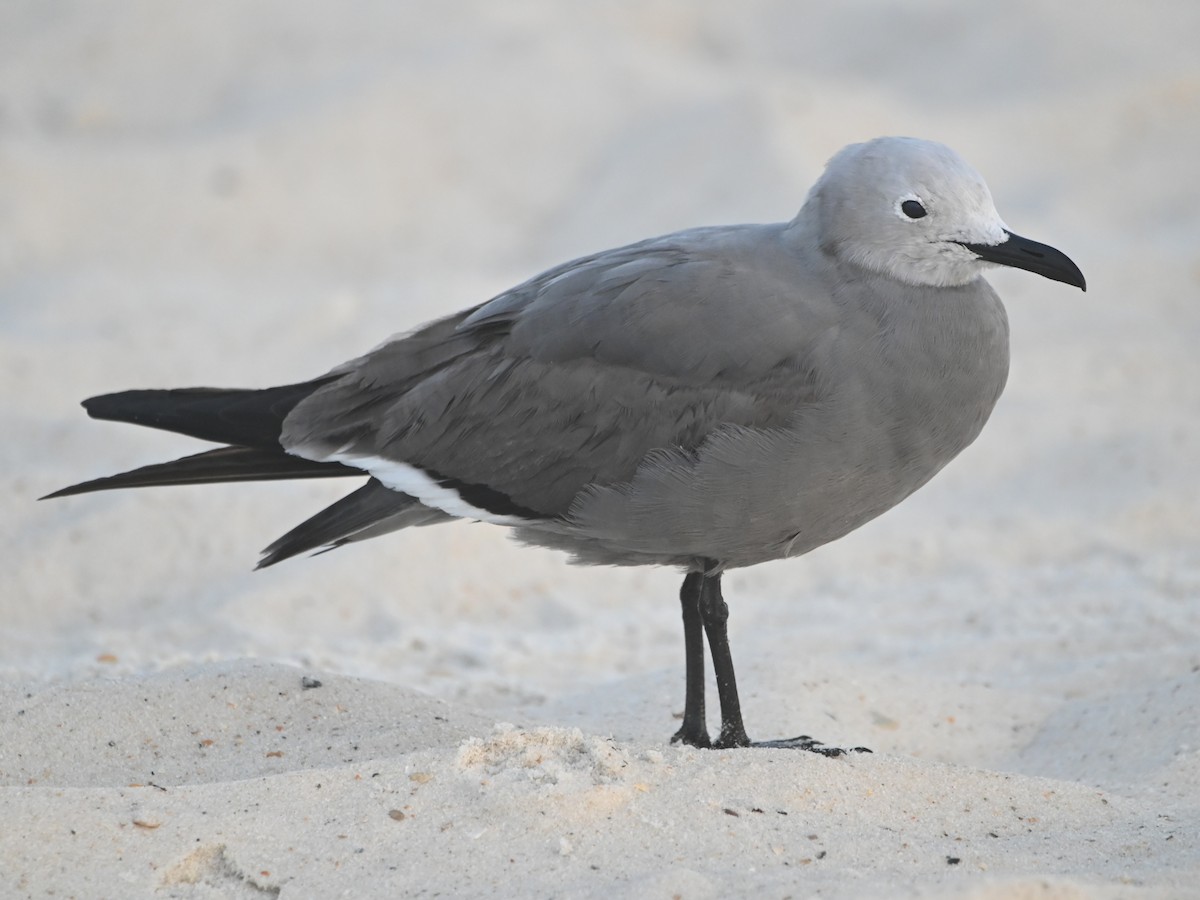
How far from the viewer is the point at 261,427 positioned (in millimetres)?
4191

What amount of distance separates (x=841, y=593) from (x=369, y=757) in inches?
106

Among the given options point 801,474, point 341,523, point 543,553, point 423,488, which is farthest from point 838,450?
point 543,553

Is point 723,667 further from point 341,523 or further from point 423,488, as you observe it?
point 341,523

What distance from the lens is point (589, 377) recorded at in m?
→ 3.89

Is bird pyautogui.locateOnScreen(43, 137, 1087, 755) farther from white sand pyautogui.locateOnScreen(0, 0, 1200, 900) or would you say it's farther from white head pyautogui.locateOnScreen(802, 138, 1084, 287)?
white sand pyautogui.locateOnScreen(0, 0, 1200, 900)

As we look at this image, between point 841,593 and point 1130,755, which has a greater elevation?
point 841,593

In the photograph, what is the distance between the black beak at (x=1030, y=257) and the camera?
3.79m

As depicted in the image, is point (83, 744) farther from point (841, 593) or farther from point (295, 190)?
point (295, 190)

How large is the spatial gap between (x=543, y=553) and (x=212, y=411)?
2.21 metres

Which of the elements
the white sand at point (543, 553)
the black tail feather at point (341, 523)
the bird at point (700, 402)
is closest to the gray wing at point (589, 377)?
the bird at point (700, 402)

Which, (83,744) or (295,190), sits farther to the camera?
(295,190)

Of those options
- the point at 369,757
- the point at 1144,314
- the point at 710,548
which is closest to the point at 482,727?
the point at 369,757

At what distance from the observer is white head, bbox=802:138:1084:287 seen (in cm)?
382

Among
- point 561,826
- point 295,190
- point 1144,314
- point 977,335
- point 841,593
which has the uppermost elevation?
point 295,190
